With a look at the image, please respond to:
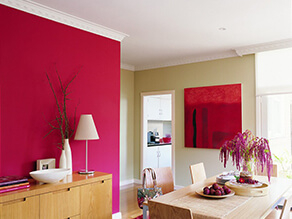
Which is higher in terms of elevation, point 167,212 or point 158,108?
point 158,108

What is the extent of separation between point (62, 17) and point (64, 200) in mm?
2053

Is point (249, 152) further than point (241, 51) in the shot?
No

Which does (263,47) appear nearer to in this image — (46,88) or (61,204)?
(46,88)

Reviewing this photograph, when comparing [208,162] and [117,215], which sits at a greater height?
[208,162]

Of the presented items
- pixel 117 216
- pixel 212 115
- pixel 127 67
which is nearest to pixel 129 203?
pixel 117 216

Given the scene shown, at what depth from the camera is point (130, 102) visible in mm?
6297

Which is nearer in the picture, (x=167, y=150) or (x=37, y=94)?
(x=37, y=94)

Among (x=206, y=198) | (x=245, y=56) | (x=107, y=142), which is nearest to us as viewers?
(x=206, y=198)

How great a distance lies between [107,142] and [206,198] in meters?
1.80

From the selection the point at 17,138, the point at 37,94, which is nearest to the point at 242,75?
the point at 37,94

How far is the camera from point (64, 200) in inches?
109

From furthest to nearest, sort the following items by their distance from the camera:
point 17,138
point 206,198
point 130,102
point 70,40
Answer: point 130,102
point 70,40
point 17,138
point 206,198

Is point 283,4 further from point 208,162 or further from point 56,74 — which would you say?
point 208,162

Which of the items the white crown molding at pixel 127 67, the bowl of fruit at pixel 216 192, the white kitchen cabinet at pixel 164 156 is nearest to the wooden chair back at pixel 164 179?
the bowl of fruit at pixel 216 192
